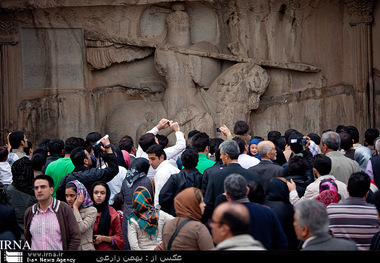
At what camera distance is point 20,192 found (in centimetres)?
685

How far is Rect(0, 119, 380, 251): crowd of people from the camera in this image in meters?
5.29

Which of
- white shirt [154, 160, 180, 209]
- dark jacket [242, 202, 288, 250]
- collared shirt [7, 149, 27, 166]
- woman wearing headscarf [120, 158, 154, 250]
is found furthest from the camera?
collared shirt [7, 149, 27, 166]

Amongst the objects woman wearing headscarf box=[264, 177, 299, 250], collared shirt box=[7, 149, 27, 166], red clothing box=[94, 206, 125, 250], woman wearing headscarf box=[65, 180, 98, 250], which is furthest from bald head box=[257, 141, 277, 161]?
collared shirt box=[7, 149, 27, 166]

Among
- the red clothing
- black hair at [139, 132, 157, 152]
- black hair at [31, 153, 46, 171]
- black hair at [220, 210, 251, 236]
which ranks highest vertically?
black hair at [139, 132, 157, 152]

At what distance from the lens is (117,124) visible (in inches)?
559

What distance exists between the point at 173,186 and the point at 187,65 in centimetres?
772

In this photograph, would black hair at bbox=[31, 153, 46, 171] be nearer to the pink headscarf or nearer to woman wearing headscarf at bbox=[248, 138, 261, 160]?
woman wearing headscarf at bbox=[248, 138, 261, 160]

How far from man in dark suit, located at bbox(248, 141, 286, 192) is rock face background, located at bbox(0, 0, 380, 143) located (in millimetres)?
6696

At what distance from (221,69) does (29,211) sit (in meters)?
9.18

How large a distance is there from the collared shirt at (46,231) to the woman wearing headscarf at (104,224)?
641 millimetres

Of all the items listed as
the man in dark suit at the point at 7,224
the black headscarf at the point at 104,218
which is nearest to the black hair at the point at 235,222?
the man in dark suit at the point at 7,224

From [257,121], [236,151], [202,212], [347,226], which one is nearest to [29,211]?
[202,212]

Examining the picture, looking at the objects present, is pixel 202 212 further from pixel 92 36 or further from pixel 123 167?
pixel 92 36

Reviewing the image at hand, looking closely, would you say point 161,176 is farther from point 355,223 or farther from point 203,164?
point 355,223
